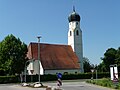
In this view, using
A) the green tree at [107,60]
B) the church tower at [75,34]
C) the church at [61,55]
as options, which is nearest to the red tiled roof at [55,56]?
the church at [61,55]

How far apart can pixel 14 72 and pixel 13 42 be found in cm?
633

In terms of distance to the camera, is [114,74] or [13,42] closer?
[114,74]

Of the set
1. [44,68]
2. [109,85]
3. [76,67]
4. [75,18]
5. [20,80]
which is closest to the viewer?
[109,85]

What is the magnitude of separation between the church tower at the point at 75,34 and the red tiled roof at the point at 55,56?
187cm

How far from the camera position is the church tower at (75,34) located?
86875mm

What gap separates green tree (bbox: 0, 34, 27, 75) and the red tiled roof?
1196cm

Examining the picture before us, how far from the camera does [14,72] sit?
63219 millimetres

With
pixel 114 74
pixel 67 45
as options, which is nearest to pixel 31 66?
pixel 67 45

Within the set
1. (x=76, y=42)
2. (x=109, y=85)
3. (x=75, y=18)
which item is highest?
(x=75, y=18)

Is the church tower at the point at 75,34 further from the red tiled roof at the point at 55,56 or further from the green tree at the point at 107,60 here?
the green tree at the point at 107,60

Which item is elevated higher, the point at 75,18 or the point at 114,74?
the point at 75,18

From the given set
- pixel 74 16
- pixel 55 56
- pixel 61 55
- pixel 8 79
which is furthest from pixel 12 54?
pixel 74 16

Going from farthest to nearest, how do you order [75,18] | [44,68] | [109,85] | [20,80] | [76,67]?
[75,18], [76,67], [44,68], [20,80], [109,85]

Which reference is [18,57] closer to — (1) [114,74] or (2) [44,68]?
(2) [44,68]
